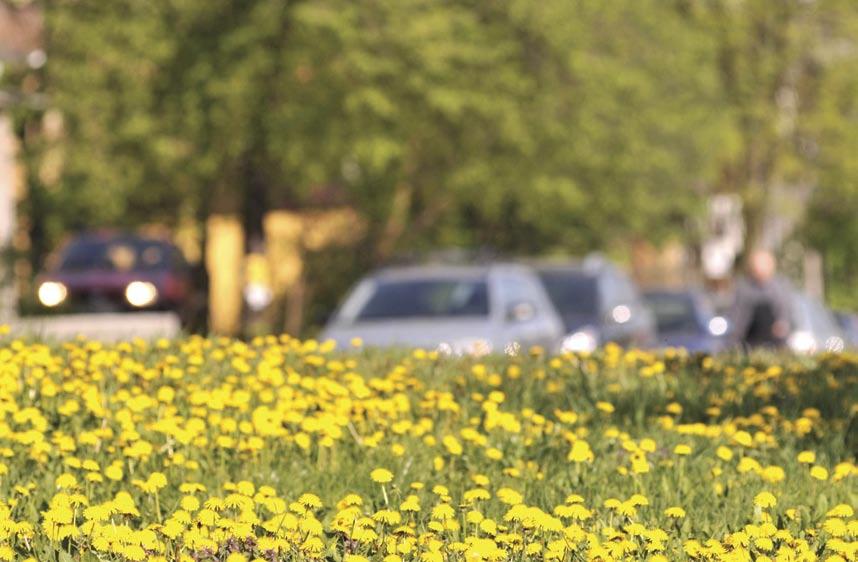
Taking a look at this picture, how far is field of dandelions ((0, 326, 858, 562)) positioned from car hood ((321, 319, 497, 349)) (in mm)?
5203

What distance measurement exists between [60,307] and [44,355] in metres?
20.5

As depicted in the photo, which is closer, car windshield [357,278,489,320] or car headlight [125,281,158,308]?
car windshield [357,278,489,320]

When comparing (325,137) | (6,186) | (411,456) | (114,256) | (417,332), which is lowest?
(411,456)

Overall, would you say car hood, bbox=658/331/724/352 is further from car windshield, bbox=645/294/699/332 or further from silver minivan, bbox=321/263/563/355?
silver minivan, bbox=321/263/563/355

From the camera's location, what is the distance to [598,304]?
22141 millimetres

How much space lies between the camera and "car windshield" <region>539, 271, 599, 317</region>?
22219 mm

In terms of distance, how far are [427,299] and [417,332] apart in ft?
3.34

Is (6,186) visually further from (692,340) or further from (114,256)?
(692,340)

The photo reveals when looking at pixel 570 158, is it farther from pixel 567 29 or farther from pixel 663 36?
pixel 663 36

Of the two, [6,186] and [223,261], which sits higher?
[6,186]

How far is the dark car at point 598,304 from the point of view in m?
21.3

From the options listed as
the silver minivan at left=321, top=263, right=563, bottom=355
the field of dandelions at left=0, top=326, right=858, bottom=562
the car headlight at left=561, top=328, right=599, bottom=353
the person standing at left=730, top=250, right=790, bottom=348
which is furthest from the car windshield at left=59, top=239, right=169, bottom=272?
the field of dandelions at left=0, top=326, right=858, bottom=562

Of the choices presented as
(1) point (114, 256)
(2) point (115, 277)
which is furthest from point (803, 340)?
(1) point (114, 256)

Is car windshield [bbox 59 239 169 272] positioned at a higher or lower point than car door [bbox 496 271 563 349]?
higher
